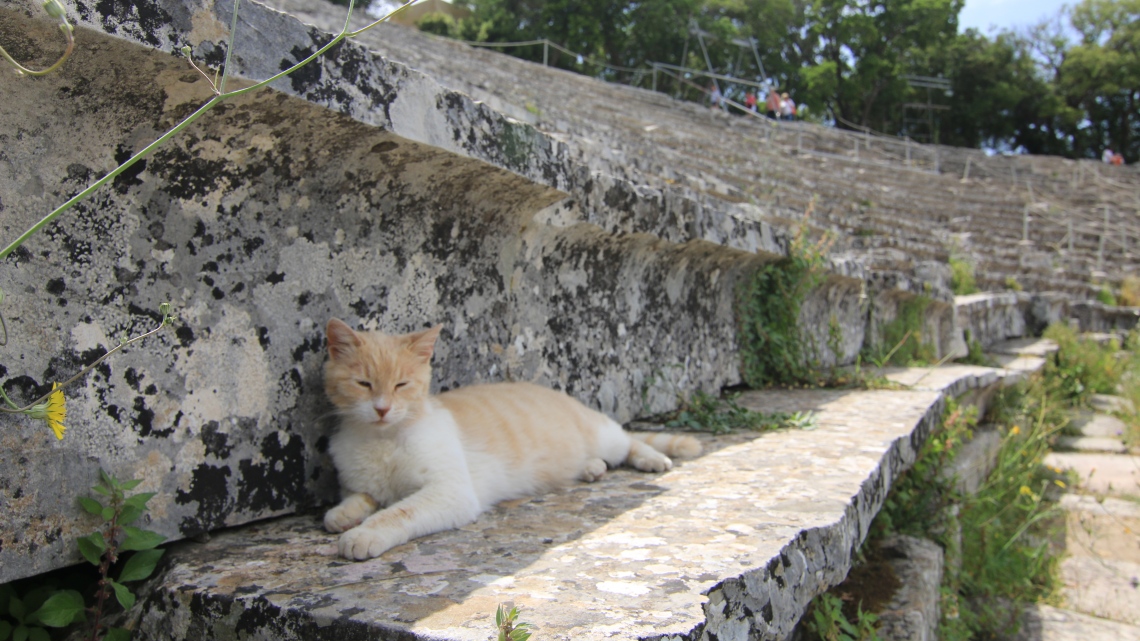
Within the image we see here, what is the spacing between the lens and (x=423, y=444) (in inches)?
68.0

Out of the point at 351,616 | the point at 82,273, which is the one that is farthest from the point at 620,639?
the point at 82,273

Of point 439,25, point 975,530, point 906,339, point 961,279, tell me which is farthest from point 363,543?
point 439,25

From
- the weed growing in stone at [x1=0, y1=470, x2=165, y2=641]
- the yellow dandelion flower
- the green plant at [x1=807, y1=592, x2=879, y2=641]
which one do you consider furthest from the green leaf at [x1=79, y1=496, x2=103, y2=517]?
the green plant at [x1=807, y1=592, x2=879, y2=641]

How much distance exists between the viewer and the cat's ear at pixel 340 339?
154 centimetres

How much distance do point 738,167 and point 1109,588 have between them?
370 inches

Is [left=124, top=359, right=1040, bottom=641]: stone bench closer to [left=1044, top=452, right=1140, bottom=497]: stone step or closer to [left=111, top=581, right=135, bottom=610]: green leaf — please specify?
[left=111, top=581, right=135, bottom=610]: green leaf

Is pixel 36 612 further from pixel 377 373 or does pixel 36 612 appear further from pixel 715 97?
pixel 715 97

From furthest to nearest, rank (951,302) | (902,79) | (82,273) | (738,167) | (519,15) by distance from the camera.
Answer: (902,79)
(519,15)
(738,167)
(951,302)
(82,273)

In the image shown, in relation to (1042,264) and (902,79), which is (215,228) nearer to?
(1042,264)

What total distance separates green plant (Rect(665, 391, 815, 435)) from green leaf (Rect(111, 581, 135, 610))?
190 cm

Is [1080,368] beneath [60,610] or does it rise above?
beneath

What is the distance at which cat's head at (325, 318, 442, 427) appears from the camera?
1.57 metres

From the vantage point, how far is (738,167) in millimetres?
11898

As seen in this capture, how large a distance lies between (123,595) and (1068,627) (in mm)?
3393
